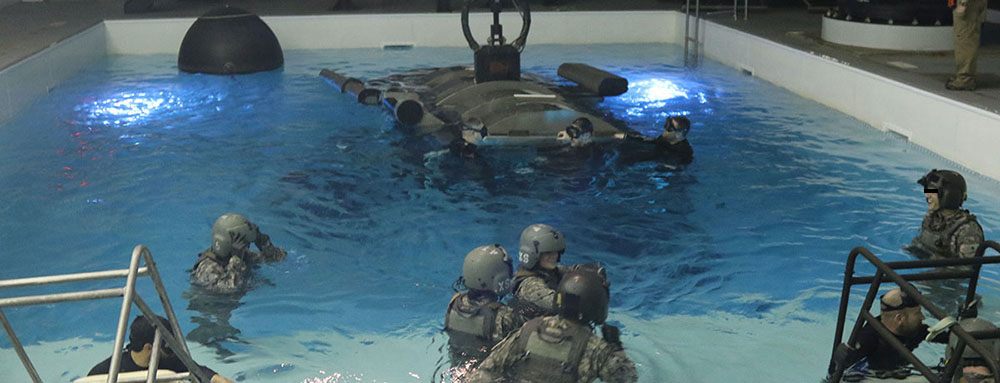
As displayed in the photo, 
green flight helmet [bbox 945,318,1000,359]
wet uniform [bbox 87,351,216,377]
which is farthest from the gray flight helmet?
green flight helmet [bbox 945,318,1000,359]

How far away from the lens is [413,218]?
955 cm

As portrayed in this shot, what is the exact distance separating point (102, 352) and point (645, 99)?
36.5 feet

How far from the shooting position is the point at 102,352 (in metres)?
6.64

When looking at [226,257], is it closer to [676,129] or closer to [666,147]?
[676,129]

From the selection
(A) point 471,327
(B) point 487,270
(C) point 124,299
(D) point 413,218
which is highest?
(C) point 124,299

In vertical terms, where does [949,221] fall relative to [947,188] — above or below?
below

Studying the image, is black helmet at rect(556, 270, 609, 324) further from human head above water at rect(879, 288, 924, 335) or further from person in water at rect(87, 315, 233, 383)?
person in water at rect(87, 315, 233, 383)

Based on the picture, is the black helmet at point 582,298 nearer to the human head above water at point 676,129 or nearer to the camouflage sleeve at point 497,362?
the camouflage sleeve at point 497,362

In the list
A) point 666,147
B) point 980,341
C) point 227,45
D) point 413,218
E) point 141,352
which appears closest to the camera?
point 980,341

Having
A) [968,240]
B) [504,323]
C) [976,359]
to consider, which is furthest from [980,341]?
[968,240]

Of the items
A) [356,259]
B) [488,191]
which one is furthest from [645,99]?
[356,259]

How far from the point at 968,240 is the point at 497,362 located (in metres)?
4.22

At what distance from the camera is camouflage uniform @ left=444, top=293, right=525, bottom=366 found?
18.2 feet

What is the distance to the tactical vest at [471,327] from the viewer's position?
5.55 metres
